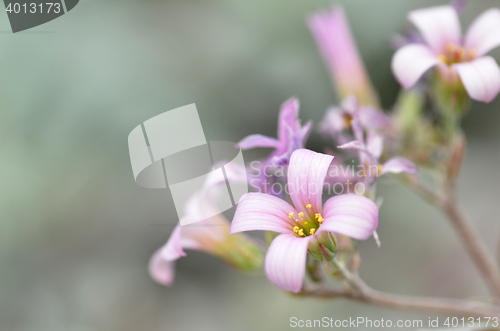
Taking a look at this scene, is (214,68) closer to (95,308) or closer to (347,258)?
(95,308)

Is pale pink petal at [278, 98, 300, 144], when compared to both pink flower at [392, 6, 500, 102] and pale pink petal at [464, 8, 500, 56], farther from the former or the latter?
pale pink petal at [464, 8, 500, 56]

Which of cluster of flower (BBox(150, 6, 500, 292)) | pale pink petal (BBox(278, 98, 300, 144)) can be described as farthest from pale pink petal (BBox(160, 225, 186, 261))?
pale pink petal (BBox(278, 98, 300, 144))

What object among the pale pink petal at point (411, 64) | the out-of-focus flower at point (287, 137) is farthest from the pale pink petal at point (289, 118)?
the pale pink petal at point (411, 64)

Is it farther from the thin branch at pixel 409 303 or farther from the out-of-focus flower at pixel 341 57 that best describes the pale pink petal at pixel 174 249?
the out-of-focus flower at pixel 341 57

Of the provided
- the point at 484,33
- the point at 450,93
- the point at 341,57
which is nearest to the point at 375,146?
the point at 450,93

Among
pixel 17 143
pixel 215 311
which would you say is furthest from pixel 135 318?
pixel 17 143

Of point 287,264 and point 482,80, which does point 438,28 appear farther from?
point 287,264

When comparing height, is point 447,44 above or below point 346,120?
above
